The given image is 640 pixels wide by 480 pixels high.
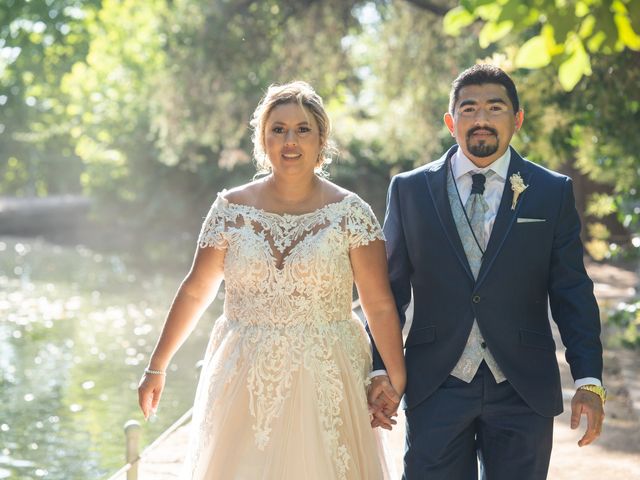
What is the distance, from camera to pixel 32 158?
167 ft

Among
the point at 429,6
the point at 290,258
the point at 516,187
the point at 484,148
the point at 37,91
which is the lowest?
the point at 290,258

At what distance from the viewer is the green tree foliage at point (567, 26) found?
232cm

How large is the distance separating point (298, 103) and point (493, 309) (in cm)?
109

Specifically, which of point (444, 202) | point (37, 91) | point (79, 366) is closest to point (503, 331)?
point (444, 202)

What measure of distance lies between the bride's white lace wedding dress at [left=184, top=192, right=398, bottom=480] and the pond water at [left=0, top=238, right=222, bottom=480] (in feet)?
13.9

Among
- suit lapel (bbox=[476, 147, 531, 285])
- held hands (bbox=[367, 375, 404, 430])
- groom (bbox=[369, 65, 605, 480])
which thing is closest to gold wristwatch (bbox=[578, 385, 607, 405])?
groom (bbox=[369, 65, 605, 480])

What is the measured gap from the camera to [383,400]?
4.08 metres

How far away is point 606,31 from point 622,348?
28.0 feet

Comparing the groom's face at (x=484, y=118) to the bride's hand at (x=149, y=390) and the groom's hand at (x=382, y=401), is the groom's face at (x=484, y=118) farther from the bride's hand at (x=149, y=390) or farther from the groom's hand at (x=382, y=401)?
the bride's hand at (x=149, y=390)

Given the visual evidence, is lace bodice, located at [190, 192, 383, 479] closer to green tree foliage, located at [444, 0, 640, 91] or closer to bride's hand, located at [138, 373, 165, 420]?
bride's hand, located at [138, 373, 165, 420]

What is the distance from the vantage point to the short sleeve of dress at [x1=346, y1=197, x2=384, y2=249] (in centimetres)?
407

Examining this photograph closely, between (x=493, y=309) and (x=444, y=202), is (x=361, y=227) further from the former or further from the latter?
(x=493, y=309)

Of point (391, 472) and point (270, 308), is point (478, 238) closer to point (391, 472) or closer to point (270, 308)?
point (270, 308)

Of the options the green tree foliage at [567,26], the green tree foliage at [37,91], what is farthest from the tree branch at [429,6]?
the green tree foliage at [567,26]
